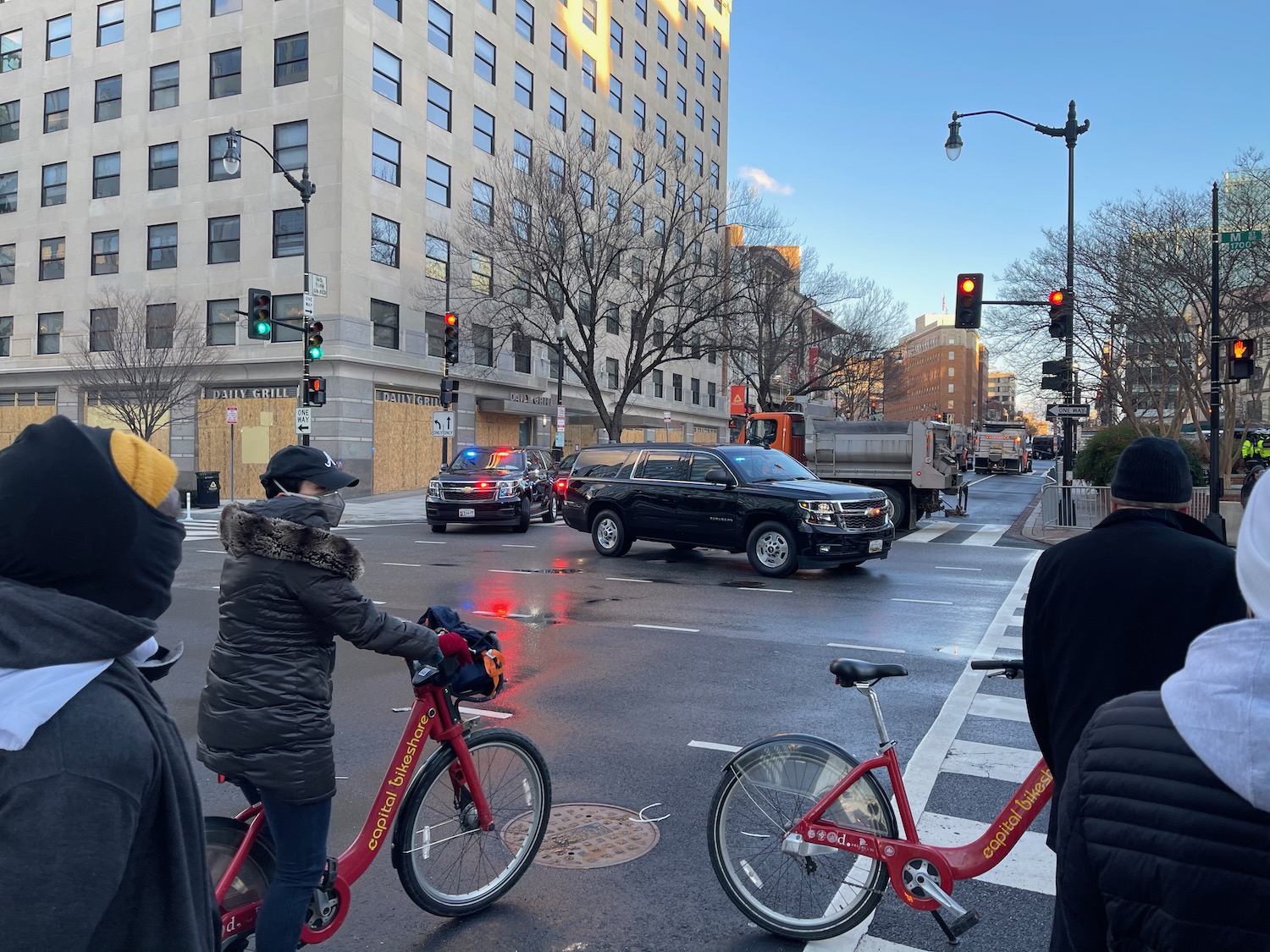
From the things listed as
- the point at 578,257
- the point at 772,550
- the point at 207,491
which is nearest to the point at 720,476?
the point at 772,550

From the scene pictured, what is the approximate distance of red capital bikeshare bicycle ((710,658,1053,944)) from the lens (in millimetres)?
3422

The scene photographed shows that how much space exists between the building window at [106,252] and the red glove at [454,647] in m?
37.0

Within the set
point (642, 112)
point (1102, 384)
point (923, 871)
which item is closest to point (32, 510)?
point (923, 871)

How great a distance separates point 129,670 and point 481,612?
9.00m

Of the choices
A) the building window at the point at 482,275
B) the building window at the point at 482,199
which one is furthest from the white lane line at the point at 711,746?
the building window at the point at 482,199

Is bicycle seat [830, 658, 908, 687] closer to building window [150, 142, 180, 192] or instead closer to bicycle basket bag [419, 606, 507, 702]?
→ bicycle basket bag [419, 606, 507, 702]

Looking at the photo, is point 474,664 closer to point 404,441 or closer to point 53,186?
point 404,441

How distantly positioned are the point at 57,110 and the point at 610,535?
34.0 meters

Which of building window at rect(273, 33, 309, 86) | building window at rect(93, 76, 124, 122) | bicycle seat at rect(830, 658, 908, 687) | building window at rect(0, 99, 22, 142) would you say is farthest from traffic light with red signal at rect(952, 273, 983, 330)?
building window at rect(0, 99, 22, 142)

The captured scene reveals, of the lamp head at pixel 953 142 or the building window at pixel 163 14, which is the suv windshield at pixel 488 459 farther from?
the building window at pixel 163 14

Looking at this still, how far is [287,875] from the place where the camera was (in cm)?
294

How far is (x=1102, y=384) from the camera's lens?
3281 centimetres

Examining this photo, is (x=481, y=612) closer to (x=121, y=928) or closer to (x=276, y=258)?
(x=121, y=928)

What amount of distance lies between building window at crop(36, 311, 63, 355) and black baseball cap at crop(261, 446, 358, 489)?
38849 mm
